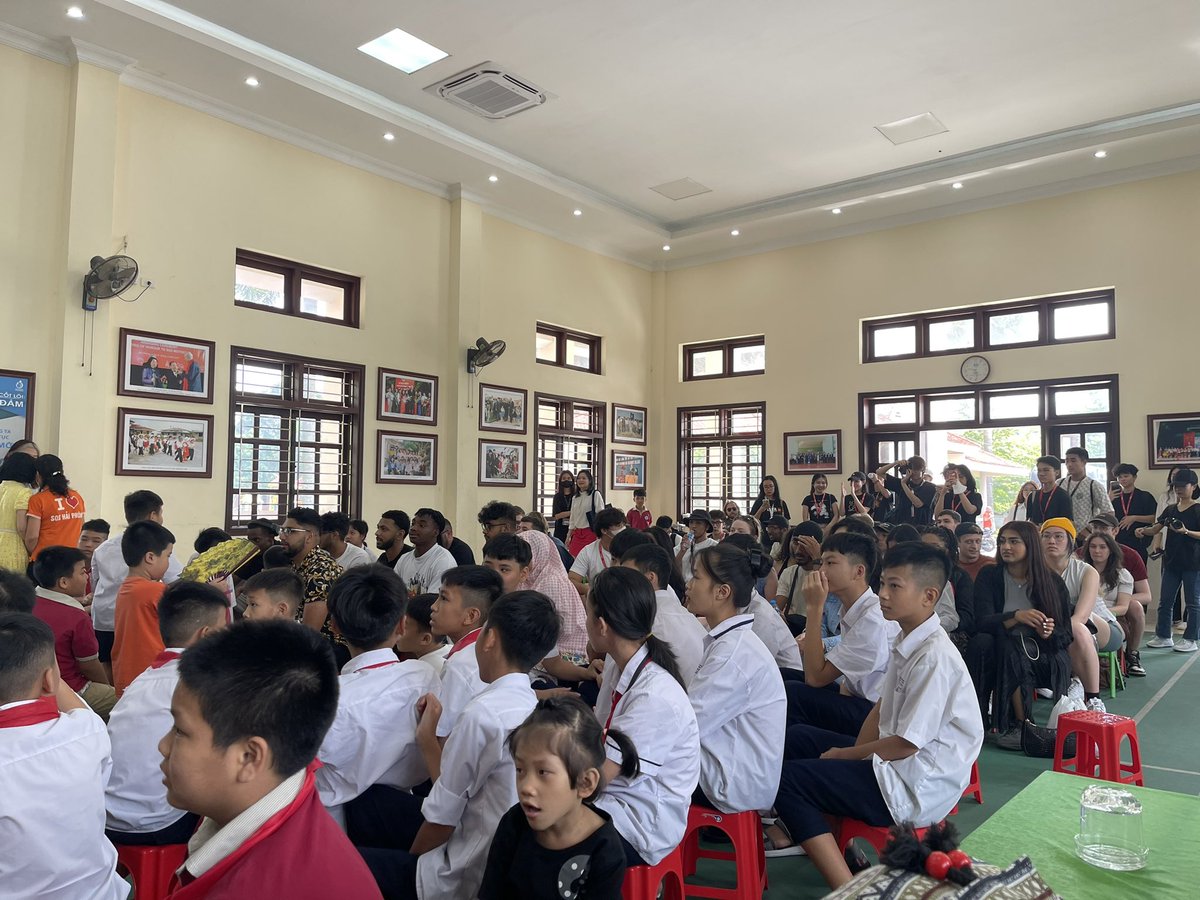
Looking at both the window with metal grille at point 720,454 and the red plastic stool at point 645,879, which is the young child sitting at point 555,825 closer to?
the red plastic stool at point 645,879

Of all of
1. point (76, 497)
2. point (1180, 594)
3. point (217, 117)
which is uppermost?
Result: point (217, 117)

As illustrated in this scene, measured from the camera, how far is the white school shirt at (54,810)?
1682 mm

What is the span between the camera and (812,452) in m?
11.0

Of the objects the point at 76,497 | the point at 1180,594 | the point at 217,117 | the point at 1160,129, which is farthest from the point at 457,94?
A: the point at 1180,594

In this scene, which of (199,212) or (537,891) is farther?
(199,212)

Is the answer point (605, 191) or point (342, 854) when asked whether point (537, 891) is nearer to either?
point (342, 854)

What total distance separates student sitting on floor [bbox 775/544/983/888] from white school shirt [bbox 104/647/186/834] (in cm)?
175

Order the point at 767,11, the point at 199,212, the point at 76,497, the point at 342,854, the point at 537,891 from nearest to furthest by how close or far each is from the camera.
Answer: the point at 342,854, the point at 537,891, the point at 76,497, the point at 767,11, the point at 199,212

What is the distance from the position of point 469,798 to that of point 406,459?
24.5ft

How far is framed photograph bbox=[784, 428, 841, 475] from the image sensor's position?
10.8 m

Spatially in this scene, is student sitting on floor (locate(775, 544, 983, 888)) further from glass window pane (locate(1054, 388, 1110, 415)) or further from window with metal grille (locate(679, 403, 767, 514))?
window with metal grille (locate(679, 403, 767, 514))

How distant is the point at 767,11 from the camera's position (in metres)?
6.57

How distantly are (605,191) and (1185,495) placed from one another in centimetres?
683

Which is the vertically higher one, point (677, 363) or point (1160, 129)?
point (1160, 129)
